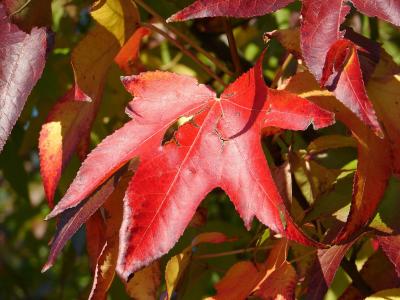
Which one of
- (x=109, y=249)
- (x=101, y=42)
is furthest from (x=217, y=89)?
(x=109, y=249)

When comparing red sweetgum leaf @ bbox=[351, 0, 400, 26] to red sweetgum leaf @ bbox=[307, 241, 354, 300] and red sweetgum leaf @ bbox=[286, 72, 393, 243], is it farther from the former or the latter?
red sweetgum leaf @ bbox=[307, 241, 354, 300]

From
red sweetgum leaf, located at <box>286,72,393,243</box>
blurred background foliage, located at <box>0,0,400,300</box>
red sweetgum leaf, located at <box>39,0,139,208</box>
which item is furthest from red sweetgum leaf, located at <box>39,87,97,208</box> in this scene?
red sweetgum leaf, located at <box>286,72,393,243</box>

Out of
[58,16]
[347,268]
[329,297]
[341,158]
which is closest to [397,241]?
[347,268]

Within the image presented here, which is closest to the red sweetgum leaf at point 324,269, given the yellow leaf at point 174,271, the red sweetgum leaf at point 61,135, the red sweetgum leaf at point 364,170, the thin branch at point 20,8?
the red sweetgum leaf at point 364,170

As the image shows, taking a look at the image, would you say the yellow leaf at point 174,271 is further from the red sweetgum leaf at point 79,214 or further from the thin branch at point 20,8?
the thin branch at point 20,8

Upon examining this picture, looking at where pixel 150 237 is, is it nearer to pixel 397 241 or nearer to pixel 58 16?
pixel 397 241
